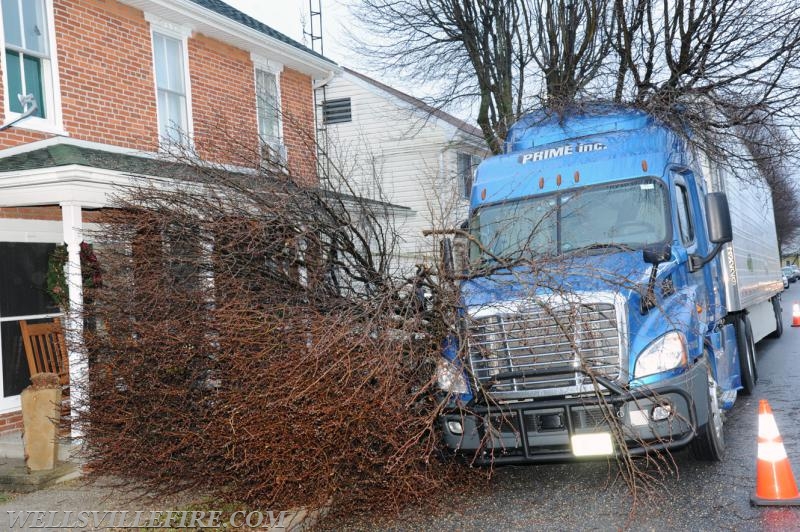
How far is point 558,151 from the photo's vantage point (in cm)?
728

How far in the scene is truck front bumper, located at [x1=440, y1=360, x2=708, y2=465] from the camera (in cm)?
525

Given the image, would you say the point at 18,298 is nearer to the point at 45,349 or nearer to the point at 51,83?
the point at 45,349

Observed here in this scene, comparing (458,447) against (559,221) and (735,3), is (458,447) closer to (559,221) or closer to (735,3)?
(559,221)

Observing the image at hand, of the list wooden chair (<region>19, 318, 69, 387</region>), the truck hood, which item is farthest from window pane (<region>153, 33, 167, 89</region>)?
the truck hood

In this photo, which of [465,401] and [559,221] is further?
[559,221]

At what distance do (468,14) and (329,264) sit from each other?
11.0 metres

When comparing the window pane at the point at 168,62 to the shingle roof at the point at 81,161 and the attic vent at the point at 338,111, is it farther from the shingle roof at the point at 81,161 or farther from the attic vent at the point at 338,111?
the attic vent at the point at 338,111

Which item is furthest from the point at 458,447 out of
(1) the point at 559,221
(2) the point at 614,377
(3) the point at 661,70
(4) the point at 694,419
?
(3) the point at 661,70

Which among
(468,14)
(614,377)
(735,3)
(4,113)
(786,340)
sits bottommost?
(786,340)

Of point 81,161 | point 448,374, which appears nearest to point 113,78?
point 81,161

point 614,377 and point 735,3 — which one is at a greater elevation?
point 735,3

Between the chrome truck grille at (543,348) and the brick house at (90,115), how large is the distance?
7.12ft

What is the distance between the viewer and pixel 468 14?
51.5 feet

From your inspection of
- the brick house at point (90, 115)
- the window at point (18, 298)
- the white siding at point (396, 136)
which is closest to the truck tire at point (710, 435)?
the brick house at point (90, 115)
